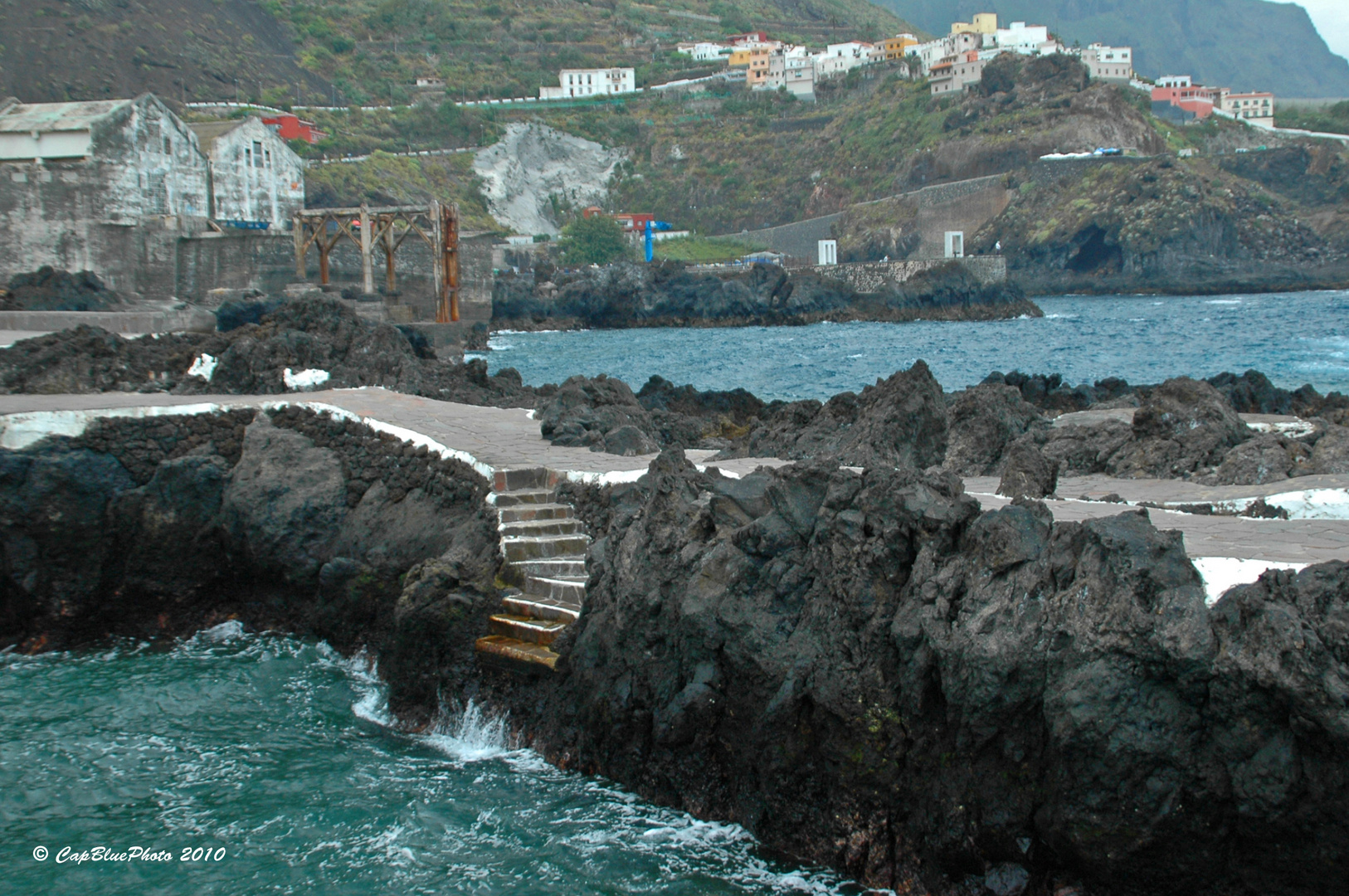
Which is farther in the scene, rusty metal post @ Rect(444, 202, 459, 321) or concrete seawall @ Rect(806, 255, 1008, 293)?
concrete seawall @ Rect(806, 255, 1008, 293)

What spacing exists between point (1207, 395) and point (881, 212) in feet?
292

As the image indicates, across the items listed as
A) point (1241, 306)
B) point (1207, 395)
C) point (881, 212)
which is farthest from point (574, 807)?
point (881, 212)

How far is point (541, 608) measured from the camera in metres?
7.57

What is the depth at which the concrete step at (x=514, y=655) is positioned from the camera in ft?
23.2

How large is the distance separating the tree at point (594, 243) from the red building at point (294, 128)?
64.0 ft

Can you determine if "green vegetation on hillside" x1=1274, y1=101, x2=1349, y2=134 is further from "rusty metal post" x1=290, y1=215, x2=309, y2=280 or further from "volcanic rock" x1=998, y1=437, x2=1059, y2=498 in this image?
"volcanic rock" x1=998, y1=437, x2=1059, y2=498

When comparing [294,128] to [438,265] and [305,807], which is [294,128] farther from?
[305,807]

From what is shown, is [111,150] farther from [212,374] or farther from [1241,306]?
[1241,306]

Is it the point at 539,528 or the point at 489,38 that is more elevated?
the point at 489,38

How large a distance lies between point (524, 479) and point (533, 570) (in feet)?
3.24

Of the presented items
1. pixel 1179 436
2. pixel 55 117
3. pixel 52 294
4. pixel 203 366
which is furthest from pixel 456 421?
pixel 55 117

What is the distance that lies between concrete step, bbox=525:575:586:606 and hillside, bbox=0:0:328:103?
68177mm

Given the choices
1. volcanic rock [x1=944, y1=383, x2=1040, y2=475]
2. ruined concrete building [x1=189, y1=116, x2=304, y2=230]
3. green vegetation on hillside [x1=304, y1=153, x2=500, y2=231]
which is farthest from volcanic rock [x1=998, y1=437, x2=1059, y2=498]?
green vegetation on hillside [x1=304, y1=153, x2=500, y2=231]

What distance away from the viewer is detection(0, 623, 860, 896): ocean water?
5.73 metres
